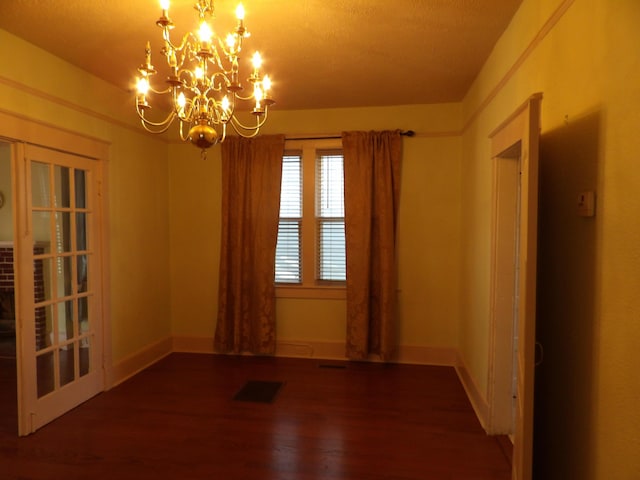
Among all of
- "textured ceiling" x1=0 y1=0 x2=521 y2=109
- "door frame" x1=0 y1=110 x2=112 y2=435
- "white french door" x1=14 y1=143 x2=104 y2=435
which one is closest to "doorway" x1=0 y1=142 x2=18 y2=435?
"white french door" x1=14 y1=143 x2=104 y2=435

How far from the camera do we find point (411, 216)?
4.23 meters

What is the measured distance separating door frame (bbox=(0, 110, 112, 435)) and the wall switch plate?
3.25 metres

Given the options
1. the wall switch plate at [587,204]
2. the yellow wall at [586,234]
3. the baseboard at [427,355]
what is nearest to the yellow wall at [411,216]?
the baseboard at [427,355]

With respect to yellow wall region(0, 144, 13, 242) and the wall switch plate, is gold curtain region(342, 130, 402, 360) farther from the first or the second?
yellow wall region(0, 144, 13, 242)

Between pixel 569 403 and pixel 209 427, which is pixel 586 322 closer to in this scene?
pixel 569 403

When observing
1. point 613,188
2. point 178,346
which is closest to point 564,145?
point 613,188

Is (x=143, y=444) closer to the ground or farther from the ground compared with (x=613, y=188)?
closer to the ground

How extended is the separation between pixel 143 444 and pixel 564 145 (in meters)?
3.05

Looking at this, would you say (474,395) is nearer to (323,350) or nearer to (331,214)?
(323,350)

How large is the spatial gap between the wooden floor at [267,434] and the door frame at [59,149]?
0.41 meters

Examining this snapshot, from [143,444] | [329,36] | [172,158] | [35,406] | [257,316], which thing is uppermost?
[329,36]

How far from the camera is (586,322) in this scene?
1.53 metres

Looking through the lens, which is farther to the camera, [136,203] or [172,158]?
[172,158]

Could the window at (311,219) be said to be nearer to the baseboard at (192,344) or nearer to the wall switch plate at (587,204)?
the baseboard at (192,344)
